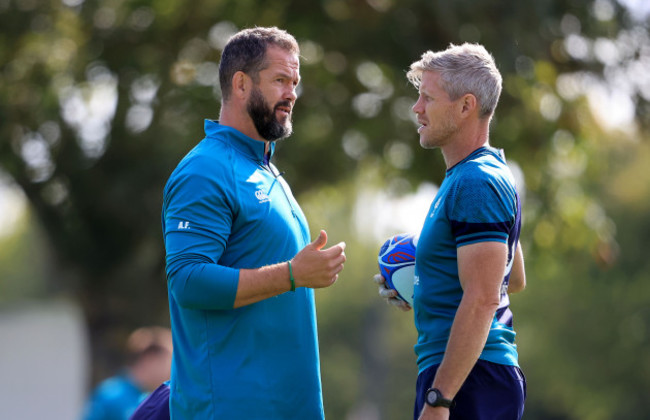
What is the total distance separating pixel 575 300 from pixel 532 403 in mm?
8229

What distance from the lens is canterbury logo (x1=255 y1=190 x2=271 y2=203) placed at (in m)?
4.09

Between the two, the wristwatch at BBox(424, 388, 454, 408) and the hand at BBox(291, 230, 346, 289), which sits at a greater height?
the hand at BBox(291, 230, 346, 289)

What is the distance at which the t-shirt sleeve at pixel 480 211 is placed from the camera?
3.66m

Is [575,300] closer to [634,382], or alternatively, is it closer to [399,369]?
[634,382]

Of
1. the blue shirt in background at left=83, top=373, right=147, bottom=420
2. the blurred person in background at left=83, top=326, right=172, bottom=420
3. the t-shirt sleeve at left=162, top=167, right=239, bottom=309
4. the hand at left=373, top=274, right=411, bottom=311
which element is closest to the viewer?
the t-shirt sleeve at left=162, top=167, right=239, bottom=309

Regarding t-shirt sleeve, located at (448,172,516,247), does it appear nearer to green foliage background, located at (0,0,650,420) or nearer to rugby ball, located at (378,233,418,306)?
rugby ball, located at (378,233,418,306)

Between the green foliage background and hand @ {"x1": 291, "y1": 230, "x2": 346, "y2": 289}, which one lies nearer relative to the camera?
hand @ {"x1": 291, "y1": 230, "x2": 346, "y2": 289}

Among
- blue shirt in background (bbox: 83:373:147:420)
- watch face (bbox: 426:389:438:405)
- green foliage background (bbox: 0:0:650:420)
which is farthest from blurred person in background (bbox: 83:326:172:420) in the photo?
watch face (bbox: 426:389:438:405)

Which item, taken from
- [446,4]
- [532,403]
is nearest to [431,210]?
[446,4]

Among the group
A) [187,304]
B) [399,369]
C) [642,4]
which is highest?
[642,4]

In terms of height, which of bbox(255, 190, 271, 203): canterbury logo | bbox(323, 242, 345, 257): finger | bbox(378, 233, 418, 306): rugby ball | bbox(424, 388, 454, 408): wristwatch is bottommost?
bbox(424, 388, 454, 408): wristwatch

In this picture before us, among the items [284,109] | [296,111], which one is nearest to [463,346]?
[284,109]

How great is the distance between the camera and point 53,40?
13.5 m

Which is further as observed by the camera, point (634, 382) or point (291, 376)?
point (634, 382)
